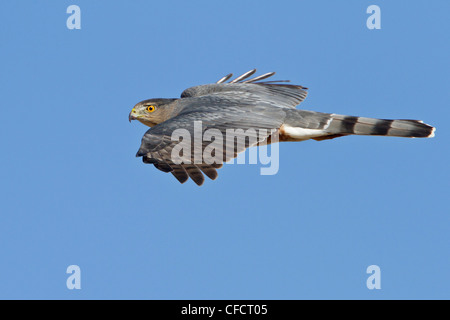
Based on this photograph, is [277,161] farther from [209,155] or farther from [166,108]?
[166,108]

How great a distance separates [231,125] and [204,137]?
1.85ft

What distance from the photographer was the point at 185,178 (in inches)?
363

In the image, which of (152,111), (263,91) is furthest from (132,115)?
(263,91)

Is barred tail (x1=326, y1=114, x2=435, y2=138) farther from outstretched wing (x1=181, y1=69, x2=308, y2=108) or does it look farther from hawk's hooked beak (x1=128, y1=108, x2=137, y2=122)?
hawk's hooked beak (x1=128, y1=108, x2=137, y2=122)

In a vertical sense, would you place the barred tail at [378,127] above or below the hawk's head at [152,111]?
below

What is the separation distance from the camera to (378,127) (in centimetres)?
1076

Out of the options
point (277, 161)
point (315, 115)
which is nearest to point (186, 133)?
point (277, 161)

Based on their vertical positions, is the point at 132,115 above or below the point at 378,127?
above

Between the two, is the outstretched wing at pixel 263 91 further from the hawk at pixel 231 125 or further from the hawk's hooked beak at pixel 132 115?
the hawk's hooked beak at pixel 132 115

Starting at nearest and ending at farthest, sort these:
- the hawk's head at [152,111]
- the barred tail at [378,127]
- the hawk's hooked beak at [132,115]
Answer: the barred tail at [378,127] → the hawk's head at [152,111] → the hawk's hooked beak at [132,115]

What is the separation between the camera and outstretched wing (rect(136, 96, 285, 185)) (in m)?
9.41

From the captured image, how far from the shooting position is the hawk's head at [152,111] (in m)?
12.4

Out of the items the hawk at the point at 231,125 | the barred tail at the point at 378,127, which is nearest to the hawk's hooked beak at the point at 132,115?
the hawk at the point at 231,125

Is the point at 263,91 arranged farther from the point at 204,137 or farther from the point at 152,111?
the point at 204,137
